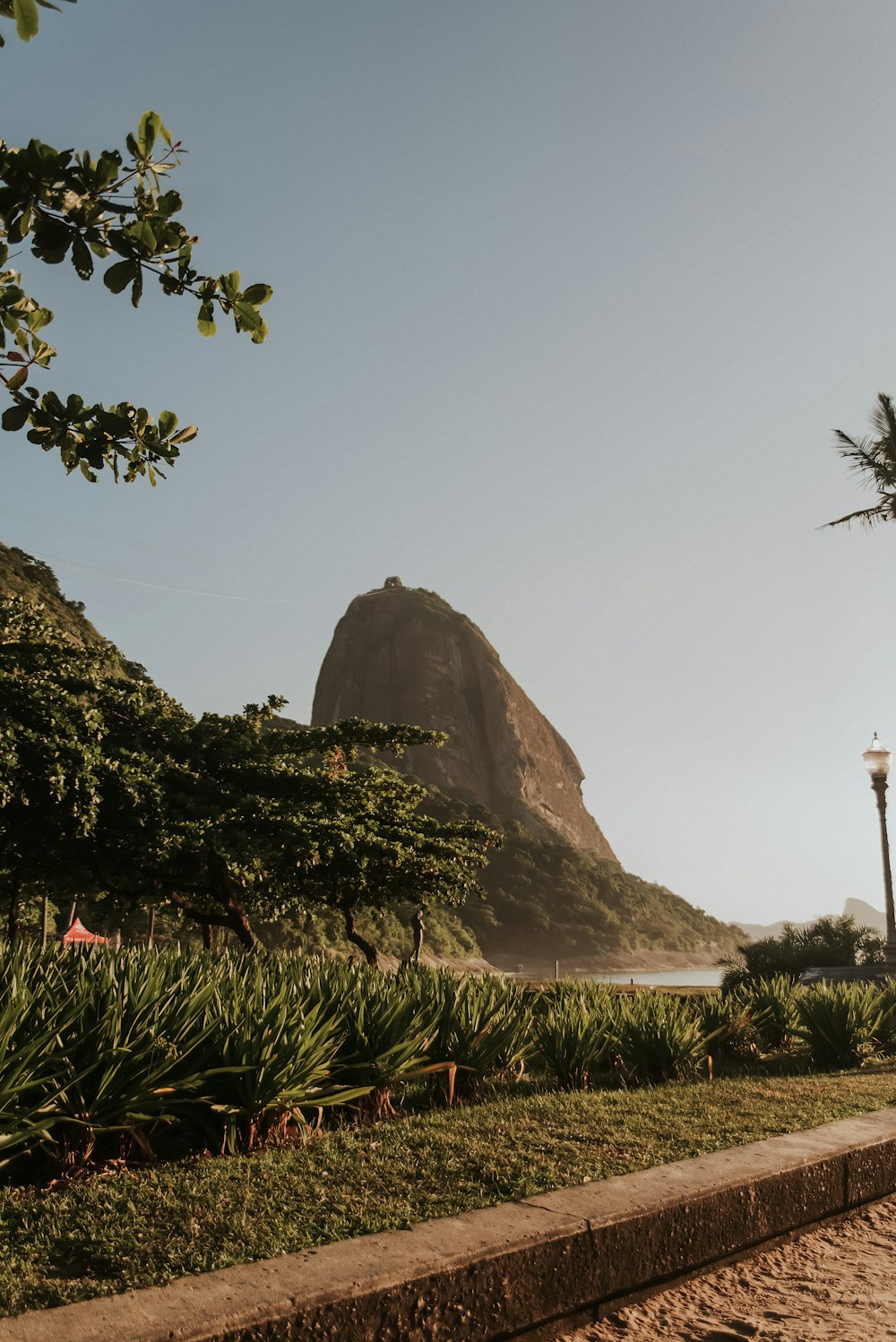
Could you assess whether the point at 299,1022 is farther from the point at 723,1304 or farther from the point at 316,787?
the point at 316,787

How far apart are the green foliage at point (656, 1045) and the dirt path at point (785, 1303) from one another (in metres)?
3.12

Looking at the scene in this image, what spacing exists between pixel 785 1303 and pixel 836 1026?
6556 millimetres

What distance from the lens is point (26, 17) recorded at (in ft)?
8.95

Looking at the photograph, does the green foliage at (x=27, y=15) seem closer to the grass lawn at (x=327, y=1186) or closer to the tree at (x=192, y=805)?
the grass lawn at (x=327, y=1186)

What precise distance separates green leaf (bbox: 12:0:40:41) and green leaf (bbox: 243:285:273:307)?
1195 mm

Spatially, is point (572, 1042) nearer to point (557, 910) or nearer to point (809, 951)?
point (809, 951)

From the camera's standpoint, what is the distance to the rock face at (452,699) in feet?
560

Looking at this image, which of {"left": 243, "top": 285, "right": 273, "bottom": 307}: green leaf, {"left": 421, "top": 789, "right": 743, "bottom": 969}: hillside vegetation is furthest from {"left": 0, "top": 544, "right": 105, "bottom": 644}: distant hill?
{"left": 421, "top": 789, "right": 743, "bottom": 969}: hillside vegetation

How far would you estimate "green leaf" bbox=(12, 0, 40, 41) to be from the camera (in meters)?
2.71

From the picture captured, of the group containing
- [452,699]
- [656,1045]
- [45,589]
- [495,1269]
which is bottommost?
[495,1269]

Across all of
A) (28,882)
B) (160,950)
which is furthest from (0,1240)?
(28,882)

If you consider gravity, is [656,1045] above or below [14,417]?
below

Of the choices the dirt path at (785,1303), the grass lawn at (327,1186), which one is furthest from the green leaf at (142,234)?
the dirt path at (785,1303)

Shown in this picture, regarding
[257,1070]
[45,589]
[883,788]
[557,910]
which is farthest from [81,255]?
[557,910]
